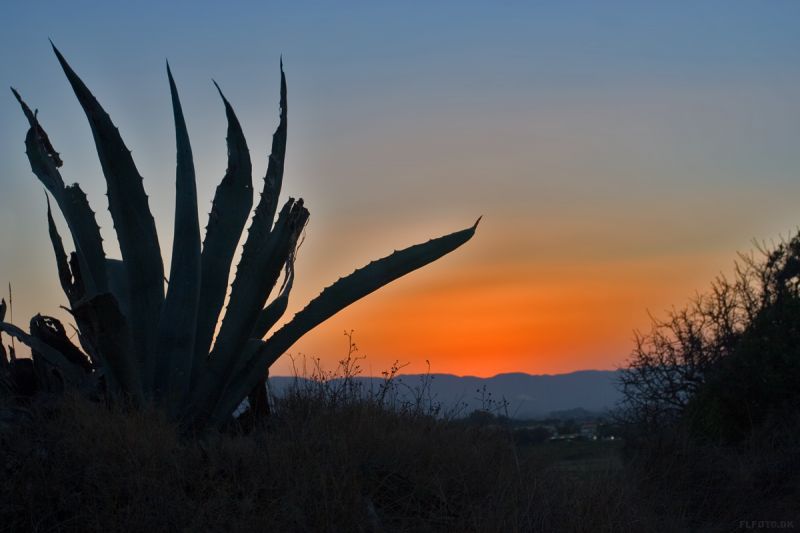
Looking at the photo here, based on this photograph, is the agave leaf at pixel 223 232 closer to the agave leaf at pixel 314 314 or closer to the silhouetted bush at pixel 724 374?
the agave leaf at pixel 314 314

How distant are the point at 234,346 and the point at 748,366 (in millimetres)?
7807

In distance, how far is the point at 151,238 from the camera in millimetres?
6688

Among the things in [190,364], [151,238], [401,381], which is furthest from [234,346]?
[401,381]

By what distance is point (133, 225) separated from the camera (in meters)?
6.61

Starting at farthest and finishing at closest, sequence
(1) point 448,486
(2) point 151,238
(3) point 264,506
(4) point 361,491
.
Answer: (2) point 151,238 → (1) point 448,486 → (4) point 361,491 → (3) point 264,506

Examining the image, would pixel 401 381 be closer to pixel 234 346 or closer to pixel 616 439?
pixel 234 346

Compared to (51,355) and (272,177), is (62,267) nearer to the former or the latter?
(51,355)

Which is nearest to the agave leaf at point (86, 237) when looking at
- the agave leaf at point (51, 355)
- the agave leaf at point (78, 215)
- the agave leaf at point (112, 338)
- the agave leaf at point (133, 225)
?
the agave leaf at point (78, 215)

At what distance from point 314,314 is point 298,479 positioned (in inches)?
80.0

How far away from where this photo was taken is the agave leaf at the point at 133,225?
20.9 ft

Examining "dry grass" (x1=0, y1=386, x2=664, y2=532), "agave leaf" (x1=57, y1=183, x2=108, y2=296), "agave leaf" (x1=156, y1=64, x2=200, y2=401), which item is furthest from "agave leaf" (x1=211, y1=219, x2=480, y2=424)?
"agave leaf" (x1=57, y1=183, x2=108, y2=296)

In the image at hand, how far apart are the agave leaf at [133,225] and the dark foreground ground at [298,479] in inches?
34.0

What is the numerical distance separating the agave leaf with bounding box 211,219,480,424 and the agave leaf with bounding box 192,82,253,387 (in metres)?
0.38

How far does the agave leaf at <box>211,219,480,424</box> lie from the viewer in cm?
720
